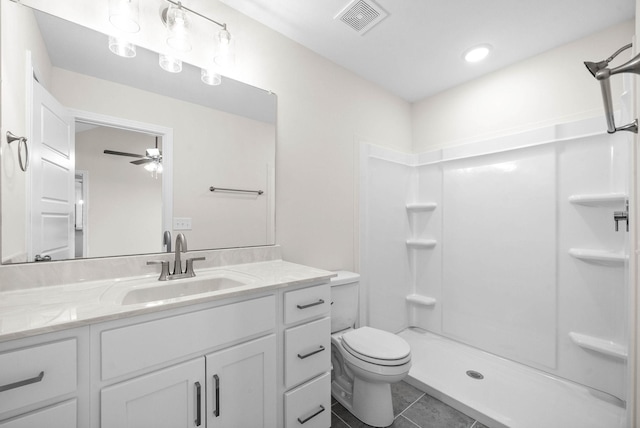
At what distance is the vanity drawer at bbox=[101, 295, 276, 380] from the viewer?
817mm

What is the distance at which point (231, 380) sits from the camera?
3.44ft

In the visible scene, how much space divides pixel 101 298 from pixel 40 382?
0.31 metres

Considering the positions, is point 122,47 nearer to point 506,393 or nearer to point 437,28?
point 437,28

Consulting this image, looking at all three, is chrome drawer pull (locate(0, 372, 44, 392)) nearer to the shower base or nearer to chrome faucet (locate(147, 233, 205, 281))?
chrome faucet (locate(147, 233, 205, 281))

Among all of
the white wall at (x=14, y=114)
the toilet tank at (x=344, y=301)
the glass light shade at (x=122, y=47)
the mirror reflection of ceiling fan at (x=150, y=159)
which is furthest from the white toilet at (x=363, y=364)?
the glass light shade at (x=122, y=47)

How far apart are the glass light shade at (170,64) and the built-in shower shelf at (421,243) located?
2339 mm

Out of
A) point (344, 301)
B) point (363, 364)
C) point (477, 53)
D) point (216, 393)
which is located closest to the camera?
point (216, 393)

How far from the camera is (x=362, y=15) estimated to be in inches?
65.2

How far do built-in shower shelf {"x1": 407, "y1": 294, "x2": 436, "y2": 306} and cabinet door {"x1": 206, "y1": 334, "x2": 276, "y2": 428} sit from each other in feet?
6.08

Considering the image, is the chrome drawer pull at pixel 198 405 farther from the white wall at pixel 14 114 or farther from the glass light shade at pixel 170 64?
the glass light shade at pixel 170 64

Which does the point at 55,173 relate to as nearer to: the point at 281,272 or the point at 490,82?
the point at 281,272

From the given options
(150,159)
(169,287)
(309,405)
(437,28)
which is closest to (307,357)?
(309,405)

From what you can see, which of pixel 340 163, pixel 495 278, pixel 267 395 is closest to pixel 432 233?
pixel 495 278

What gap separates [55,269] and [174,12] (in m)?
1.34
